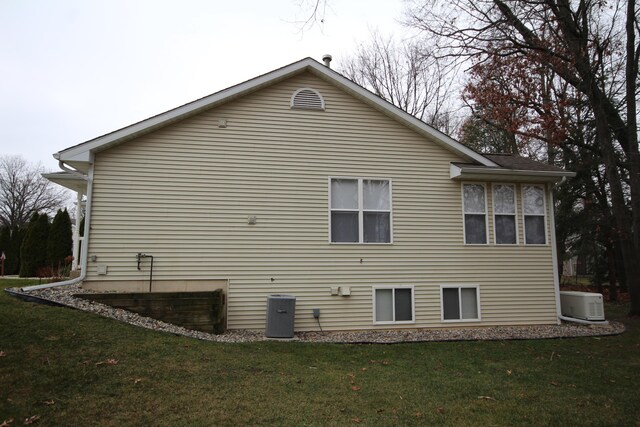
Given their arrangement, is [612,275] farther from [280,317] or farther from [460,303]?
[280,317]

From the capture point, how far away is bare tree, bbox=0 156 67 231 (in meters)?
41.5

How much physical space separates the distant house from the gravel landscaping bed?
0.96ft

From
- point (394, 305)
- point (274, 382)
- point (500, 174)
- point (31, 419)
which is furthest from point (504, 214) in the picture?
point (31, 419)

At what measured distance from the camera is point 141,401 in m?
4.22

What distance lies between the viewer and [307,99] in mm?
9609

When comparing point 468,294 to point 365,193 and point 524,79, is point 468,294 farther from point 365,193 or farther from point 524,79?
point 524,79

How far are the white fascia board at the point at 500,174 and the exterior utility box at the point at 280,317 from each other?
4.88 m

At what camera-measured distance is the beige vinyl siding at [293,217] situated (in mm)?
8602

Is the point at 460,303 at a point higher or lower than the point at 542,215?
lower

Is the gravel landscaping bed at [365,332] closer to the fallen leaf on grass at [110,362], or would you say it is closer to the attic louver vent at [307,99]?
the fallen leaf on grass at [110,362]

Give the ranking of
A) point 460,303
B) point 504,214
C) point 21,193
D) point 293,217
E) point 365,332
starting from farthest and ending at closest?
point 21,193
point 504,214
point 460,303
point 293,217
point 365,332

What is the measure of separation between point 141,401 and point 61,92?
79.5 feet

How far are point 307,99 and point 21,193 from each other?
44.2 metres

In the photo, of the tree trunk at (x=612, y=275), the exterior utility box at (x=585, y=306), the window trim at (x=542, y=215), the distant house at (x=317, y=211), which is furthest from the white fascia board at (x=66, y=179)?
the tree trunk at (x=612, y=275)
